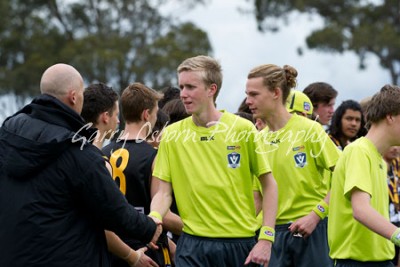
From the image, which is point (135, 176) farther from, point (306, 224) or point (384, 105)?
point (384, 105)

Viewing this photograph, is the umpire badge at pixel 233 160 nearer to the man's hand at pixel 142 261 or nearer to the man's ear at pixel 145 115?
the man's hand at pixel 142 261

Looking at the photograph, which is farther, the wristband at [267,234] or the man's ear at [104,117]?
the man's ear at [104,117]

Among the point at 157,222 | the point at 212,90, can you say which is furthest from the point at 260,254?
the point at 212,90

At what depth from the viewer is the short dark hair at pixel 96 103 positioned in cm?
766

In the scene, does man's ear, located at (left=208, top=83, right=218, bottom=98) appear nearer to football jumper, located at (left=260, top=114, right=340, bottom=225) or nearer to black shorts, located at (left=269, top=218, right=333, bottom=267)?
football jumper, located at (left=260, top=114, right=340, bottom=225)

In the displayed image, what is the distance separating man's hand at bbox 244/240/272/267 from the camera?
6.75 m

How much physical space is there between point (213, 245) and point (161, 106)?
3469 mm

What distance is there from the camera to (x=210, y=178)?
6977 millimetres

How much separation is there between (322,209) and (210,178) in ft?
4.26

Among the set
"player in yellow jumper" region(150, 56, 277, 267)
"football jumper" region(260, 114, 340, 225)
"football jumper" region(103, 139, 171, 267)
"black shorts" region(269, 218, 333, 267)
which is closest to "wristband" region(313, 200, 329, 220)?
"football jumper" region(260, 114, 340, 225)

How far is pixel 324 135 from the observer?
8109 millimetres

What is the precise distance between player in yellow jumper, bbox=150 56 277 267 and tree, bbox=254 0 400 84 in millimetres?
28763

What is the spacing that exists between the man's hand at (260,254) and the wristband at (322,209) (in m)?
1.05

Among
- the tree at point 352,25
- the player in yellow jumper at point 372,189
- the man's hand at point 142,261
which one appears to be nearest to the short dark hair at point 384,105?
the player in yellow jumper at point 372,189
